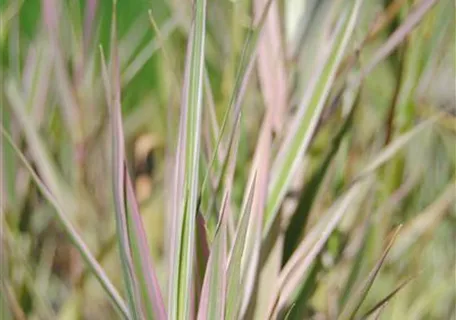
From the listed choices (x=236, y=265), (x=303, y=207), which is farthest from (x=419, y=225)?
(x=236, y=265)

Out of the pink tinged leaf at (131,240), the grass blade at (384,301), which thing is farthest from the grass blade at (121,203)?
the grass blade at (384,301)

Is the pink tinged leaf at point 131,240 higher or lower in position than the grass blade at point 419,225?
higher

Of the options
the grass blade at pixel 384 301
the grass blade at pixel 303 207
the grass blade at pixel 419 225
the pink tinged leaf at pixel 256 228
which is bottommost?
the grass blade at pixel 419 225

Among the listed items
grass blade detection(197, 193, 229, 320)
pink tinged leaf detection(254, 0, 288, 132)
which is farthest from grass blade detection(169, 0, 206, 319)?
pink tinged leaf detection(254, 0, 288, 132)

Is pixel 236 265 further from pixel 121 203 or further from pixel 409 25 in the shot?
pixel 409 25

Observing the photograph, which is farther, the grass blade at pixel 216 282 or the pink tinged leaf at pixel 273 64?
the pink tinged leaf at pixel 273 64

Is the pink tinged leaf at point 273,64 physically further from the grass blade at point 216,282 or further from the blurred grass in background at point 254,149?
the grass blade at point 216,282

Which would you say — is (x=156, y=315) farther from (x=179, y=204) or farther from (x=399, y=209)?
(x=399, y=209)
